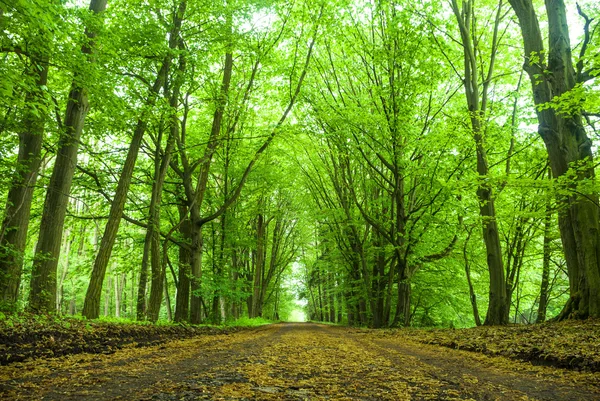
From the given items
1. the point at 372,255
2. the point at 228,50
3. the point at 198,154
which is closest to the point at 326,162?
the point at 372,255

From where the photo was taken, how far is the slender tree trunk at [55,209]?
7.04 meters

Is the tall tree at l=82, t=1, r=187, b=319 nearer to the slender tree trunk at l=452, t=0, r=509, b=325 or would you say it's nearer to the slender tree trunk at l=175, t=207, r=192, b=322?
the slender tree trunk at l=175, t=207, r=192, b=322

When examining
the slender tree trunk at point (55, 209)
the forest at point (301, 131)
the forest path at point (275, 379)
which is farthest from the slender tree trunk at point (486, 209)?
the slender tree trunk at point (55, 209)

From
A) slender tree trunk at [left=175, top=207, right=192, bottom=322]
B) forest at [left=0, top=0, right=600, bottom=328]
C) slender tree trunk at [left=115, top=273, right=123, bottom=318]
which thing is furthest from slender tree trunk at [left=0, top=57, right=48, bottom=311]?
slender tree trunk at [left=115, top=273, right=123, bottom=318]

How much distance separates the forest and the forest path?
3106 mm

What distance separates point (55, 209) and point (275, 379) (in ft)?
22.5

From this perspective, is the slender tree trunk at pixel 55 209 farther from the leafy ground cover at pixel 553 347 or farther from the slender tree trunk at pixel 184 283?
the leafy ground cover at pixel 553 347

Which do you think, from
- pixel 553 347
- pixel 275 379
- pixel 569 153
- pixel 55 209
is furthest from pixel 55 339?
pixel 569 153

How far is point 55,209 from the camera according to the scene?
7531 millimetres

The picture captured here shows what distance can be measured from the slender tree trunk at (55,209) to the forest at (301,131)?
33mm

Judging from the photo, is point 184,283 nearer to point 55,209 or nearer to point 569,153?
point 55,209

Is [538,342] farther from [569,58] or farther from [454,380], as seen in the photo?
[569,58]

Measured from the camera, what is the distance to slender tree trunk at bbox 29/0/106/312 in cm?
704

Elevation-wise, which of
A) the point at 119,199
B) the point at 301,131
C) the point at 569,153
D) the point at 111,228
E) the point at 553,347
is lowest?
the point at 553,347
